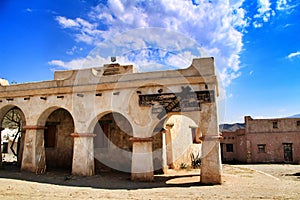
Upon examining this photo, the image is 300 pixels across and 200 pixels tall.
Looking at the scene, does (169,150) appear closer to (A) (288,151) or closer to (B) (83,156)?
(B) (83,156)

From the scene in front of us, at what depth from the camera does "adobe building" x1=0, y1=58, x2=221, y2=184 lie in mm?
9805

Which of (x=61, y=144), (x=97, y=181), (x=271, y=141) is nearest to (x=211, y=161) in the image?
(x=97, y=181)

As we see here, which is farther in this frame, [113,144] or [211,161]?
[113,144]

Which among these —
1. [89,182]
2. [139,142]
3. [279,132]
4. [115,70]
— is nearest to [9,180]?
[89,182]

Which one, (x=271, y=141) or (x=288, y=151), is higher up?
(x=271, y=141)

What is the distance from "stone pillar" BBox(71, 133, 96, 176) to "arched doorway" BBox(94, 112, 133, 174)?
89.3 inches

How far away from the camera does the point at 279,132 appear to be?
2306cm

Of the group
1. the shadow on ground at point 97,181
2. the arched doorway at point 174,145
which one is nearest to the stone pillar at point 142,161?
the shadow on ground at point 97,181

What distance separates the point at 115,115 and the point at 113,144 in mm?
1488

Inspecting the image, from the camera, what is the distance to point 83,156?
35.9ft

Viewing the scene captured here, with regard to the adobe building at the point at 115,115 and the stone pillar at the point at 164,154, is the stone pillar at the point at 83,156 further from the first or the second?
the stone pillar at the point at 164,154

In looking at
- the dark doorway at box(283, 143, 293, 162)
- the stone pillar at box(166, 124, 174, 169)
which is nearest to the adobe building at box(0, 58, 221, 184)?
the stone pillar at box(166, 124, 174, 169)

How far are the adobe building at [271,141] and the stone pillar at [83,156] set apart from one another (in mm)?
16914

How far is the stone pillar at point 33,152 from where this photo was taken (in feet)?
37.9
